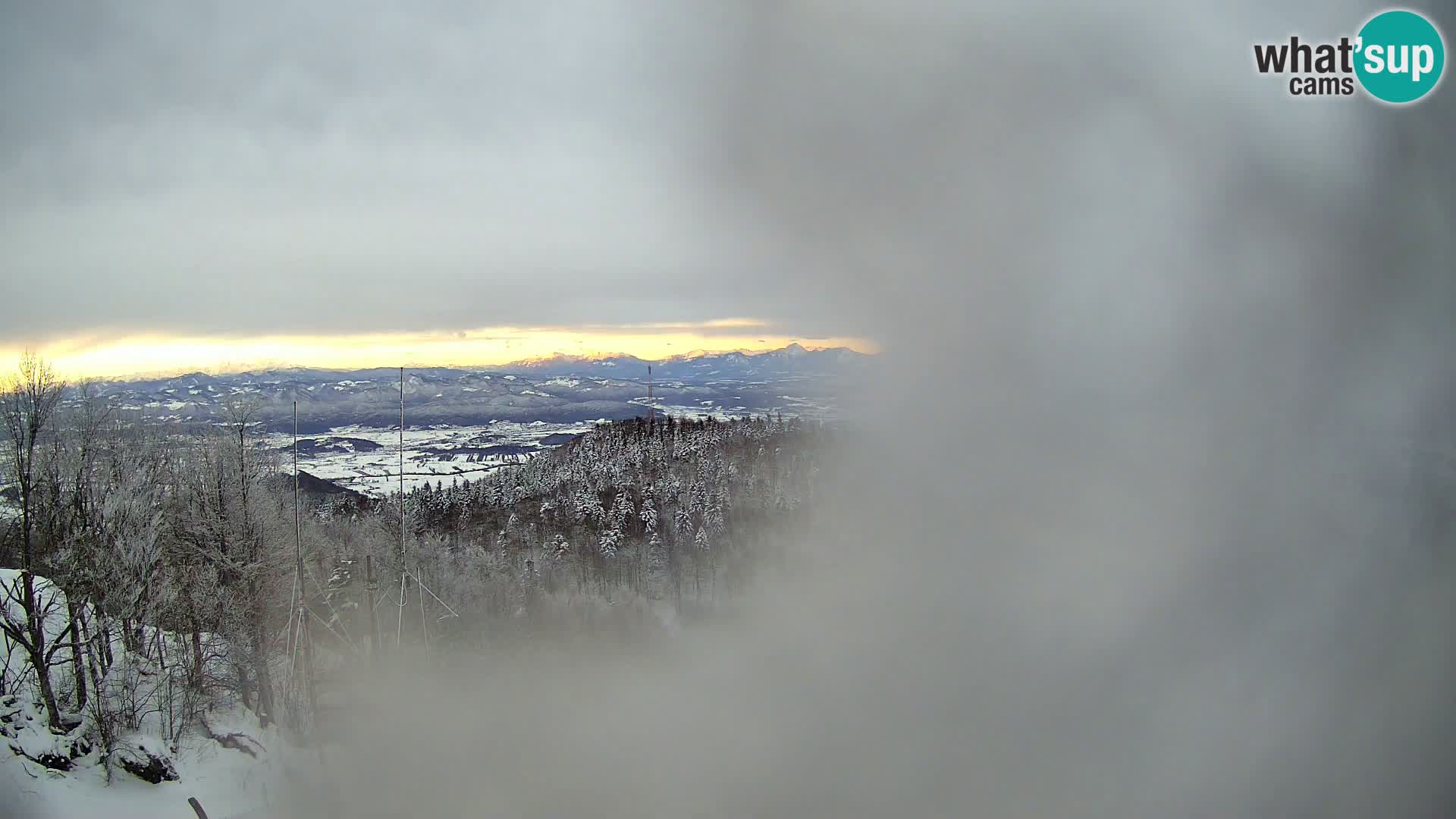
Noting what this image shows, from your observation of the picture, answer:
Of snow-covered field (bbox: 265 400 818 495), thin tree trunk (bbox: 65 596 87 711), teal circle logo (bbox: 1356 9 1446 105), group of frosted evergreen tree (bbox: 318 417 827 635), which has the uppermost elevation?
teal circle logo (bbox: 1356 9 1446 105)

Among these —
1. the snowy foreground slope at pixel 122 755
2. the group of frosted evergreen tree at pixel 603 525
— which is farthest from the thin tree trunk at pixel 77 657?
the group of frosted evergreen tree at pixel 603 525

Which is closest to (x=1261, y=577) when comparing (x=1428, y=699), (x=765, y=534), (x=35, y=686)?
(x=1428, y=699)

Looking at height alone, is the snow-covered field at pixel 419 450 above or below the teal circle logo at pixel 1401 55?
below

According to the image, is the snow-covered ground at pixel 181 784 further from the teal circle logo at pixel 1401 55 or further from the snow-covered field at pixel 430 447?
the teal circle logo at pixel 1401 55

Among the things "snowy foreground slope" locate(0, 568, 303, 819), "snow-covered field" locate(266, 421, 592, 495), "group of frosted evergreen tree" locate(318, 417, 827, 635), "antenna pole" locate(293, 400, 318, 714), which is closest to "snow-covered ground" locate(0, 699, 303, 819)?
"snowy foreground slope" locate(0, 568, 303, 819)

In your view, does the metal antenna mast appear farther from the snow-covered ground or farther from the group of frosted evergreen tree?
the group of frosted evergreen tree
